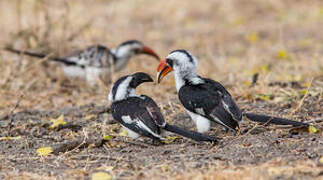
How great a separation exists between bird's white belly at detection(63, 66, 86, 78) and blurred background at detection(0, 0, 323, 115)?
0.52 ft

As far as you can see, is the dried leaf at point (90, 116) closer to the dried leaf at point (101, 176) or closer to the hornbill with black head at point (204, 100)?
the hornbill with black head at point (204, 100)

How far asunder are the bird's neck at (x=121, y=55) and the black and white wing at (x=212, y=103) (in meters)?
4.03

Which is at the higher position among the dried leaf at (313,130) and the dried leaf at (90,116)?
the dried leaf at (90,116)

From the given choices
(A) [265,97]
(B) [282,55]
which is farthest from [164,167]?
(B) [282,55]

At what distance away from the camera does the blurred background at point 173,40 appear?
7.70 metres

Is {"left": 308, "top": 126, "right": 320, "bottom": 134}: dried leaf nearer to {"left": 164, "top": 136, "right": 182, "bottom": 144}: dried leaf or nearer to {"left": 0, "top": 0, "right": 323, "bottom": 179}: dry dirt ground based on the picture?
{"left": 0, "top": 0, "right": 323, "bottom": 179}: dry dirt ground

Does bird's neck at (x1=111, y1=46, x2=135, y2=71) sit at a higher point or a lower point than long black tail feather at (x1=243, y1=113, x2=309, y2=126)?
higher

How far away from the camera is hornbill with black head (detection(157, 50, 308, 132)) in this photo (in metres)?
4.88

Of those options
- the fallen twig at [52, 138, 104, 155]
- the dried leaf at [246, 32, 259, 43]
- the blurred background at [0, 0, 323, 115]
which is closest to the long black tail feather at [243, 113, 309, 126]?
the blurred background at [0, 0, 323, 115]

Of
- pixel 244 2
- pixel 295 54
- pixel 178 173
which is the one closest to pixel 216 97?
pixel 178 173

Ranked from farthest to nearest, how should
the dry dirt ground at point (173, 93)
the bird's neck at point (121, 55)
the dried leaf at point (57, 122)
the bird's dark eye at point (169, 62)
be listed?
the bird's neck at point (121, 55), the dried leaf at point (57, 122), the bird's dark eye at point (169, 62), the dry dirt ground at point (173, 93)

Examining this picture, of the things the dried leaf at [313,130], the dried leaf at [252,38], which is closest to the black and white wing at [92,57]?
the dried leaf at [252,38]

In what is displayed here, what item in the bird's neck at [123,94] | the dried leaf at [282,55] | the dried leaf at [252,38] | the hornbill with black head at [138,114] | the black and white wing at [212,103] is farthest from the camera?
the dried leaf at [252,38]

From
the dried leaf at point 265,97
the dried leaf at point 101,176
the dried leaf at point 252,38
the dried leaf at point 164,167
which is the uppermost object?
the dried leaf at point 252,38
